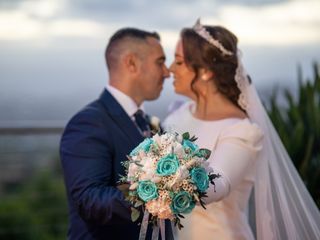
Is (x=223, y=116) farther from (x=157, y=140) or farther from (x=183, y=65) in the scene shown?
(x=157, y=140)

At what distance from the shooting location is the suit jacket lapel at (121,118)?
3027mm

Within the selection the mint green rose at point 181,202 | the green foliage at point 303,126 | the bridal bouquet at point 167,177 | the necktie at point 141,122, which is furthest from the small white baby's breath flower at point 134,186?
the green foliage at point 303,126

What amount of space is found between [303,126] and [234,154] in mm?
2188

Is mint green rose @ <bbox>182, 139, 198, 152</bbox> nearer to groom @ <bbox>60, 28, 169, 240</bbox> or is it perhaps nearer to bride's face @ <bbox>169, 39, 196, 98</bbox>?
groom @ <bbox>60, 28, 169, 240</bbox>

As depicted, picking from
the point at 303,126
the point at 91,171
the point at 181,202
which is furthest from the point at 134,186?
the point at 303,126

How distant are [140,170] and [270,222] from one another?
1.04 m

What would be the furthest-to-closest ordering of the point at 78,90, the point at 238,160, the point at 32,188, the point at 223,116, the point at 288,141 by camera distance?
the point at 78,90 < the point at 32,188 < the point at 288,141 < the point at 223,116 < the point at 238,160

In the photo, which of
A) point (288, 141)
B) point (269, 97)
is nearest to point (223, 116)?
point (288, 141)

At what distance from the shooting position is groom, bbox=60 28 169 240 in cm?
269

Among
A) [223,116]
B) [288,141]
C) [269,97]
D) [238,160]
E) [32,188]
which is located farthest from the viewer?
[32,188]

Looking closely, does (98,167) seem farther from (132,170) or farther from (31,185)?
(31,185)

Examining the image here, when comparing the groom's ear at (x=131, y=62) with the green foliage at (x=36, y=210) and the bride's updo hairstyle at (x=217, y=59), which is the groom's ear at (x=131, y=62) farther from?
the green foliage at (x=36, y=210)

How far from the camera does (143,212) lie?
2.43 meters

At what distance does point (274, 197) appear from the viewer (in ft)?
10.3
